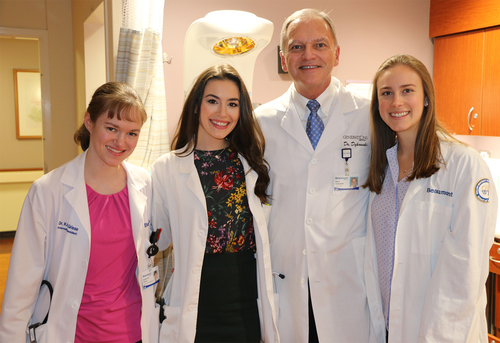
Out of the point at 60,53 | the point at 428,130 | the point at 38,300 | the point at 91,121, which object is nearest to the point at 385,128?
the point at 428,130

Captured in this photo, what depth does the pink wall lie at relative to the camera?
9.62 ft

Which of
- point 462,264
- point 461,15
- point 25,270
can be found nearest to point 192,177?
point 25,270

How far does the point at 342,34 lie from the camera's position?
3449mm

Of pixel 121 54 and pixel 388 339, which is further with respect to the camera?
pixel 121 54

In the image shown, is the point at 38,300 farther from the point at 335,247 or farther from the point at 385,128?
the point at 385,128

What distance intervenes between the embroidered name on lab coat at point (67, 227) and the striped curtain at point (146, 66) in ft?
3.35

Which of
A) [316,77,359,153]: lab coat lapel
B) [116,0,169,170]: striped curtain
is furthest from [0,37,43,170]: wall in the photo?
[316,77,359,153]: lab coat lapel

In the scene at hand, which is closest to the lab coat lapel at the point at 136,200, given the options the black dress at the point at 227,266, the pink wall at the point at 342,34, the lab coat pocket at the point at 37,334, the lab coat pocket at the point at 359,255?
the black dress at the point at 227,266

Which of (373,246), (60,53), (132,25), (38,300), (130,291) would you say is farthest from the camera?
(60,53)

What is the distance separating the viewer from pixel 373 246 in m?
1.64

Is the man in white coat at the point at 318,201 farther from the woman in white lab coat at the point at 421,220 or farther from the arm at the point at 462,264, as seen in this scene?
the arm at the point at 462,264

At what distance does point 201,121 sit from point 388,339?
3.76 ft

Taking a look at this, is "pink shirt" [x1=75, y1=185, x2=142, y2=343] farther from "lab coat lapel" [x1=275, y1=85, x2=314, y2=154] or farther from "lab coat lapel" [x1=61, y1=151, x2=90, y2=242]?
"lab coat lapel" [x1=275, y1=85, x2=314, y2=154]

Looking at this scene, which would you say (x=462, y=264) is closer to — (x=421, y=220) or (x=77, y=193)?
(x=421, y=220)
